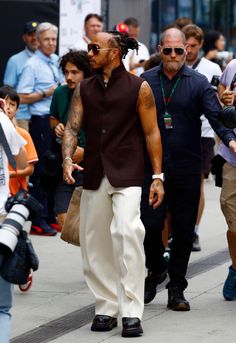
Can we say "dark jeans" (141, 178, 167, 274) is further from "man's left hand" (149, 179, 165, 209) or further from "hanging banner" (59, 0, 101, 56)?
"hanging banner" (59, 0, 101, 56)

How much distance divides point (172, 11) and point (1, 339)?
60.8 feet

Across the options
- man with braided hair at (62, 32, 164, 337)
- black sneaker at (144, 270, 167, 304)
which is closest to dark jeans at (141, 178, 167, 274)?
black sneaker at (144, 270, 167, 304)

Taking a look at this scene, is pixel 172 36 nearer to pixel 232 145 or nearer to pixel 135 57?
pixel 232 145

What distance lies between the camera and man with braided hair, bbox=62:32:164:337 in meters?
7.30

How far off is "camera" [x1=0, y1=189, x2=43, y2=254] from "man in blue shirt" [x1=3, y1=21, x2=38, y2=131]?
6.55 meters

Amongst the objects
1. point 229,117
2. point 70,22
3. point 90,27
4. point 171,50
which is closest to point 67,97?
point 171,50

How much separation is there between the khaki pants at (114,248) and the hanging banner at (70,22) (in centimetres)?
675

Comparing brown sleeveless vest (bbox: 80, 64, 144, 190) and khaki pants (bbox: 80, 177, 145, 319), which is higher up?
brown sleeveless vest (bbox: 80, 64, 144, 190)

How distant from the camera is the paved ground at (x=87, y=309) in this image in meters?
7.30

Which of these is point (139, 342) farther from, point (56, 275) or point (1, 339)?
point (56, 275)

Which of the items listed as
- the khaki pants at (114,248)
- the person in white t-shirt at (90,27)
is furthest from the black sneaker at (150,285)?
the person in white t-shirt at (90,27)

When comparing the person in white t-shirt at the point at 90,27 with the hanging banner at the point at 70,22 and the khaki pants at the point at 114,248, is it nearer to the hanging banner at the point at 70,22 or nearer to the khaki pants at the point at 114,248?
the hanging banner at the point at 70,22

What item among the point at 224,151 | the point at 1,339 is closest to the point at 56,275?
the point at 224,151

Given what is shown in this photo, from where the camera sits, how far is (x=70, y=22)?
14.2 m
